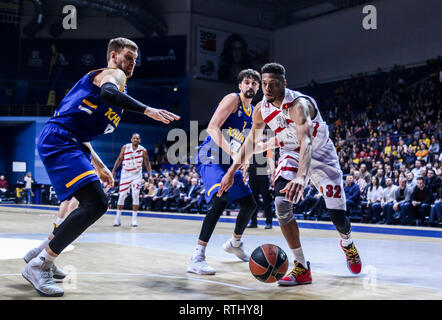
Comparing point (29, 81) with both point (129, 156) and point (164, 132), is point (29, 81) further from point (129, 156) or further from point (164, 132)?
point (129, 156)

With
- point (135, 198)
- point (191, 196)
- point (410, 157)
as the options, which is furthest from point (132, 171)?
point (410, 157)

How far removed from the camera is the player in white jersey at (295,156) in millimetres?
3574

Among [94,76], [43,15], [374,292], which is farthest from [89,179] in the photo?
[43,15]

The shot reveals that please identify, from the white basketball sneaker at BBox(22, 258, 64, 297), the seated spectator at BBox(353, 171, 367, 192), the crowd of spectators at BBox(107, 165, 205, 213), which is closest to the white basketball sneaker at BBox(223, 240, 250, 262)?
the white basketball sneaker at BBox(22, 258, 64, 297)

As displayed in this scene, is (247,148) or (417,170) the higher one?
(247,148)

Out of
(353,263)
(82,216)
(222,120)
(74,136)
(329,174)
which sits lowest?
(353,263)

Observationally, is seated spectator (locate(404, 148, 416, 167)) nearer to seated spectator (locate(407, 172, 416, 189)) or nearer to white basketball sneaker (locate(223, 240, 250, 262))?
seated spectator (locate(407, 172, 416, 189))

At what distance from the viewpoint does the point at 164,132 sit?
27531 millimetres

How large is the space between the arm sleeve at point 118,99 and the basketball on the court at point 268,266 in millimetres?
1496

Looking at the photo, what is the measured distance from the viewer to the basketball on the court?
3812 millimetres

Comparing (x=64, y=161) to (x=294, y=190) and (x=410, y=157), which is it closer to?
(x=294, y=190)

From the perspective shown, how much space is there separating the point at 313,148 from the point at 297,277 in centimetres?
112

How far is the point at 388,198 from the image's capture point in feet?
38.3

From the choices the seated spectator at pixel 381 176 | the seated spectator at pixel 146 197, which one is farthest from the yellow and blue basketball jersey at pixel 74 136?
the seated spectator at pixel 146 197
